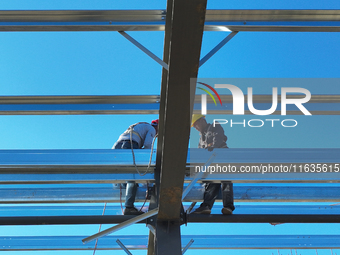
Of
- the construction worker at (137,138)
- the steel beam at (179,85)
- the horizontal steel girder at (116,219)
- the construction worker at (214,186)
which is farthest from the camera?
the construction worker at (137,138)

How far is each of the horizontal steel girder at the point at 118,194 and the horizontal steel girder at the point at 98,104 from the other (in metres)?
1.13

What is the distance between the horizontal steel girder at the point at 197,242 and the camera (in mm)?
5727

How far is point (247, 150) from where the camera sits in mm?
4266

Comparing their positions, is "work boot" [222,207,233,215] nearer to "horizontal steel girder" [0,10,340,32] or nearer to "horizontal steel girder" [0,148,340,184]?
"horizontal steel girder" [0,148,340,184]

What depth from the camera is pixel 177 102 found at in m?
2.75

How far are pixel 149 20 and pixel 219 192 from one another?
2310mm

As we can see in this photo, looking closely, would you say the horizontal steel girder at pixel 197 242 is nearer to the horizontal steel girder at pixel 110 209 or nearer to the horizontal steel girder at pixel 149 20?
the horizontal steel girder at pixel 110 209

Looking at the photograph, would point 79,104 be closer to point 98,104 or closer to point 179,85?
point 98,104

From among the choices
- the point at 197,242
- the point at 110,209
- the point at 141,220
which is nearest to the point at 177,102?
the point at 141,220

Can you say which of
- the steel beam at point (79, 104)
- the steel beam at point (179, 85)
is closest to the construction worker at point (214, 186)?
the steel beam at point (79, 104)

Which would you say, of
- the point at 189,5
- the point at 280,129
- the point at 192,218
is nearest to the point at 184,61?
the point at 189,5

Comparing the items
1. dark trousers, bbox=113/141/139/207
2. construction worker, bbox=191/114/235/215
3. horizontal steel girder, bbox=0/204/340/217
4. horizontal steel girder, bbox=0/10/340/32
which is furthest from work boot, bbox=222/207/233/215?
horizontal steel girder, bbox=0/10/340/32

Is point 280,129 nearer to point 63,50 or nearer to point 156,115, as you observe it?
point 156,115

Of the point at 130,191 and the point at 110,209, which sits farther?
the point at 110,209
